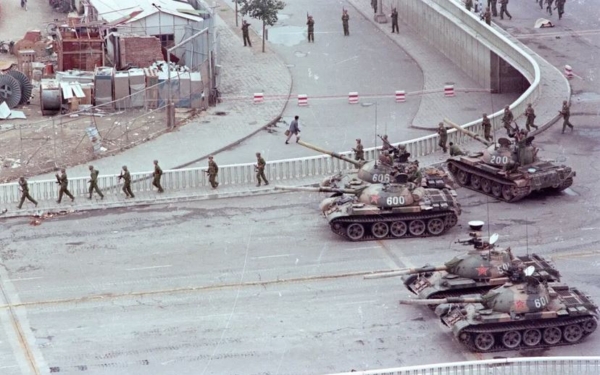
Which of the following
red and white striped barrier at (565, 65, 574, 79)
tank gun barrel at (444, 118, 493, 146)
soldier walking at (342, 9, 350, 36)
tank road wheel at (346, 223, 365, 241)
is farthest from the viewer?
soldier walking at (342, 9, 350, 36)

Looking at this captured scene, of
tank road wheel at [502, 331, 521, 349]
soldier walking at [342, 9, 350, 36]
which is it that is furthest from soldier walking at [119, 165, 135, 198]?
soldier walking at [342, 9, 350, 36]

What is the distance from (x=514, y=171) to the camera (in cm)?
4319

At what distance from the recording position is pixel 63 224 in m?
43.0

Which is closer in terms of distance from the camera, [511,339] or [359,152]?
[511,339]

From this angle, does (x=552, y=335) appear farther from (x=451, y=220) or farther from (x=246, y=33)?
(x=246, y=33)

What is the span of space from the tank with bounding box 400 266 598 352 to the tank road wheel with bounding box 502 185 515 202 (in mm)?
10108

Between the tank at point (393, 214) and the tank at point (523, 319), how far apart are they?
739 centimetres

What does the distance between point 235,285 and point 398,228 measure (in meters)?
5.79

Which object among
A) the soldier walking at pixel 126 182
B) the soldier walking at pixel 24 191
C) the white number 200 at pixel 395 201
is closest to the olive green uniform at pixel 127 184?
the soldier walking at pixel 126 182

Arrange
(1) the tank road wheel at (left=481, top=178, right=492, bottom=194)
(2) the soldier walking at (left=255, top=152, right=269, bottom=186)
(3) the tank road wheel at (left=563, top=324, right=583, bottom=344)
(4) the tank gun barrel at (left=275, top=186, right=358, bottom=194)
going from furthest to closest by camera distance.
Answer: (2) the soldier walking at (left=255, top=152, right=269, bottom=186) → (1) the tank road wheel at (left=481, top=178, right=492, bottom=194) → (4) the tank gun barrel at (left=275, top=186, right=358, bottom=194) → (3) the tank road wheel at (left=563, top=324, right=583, bottom=344)

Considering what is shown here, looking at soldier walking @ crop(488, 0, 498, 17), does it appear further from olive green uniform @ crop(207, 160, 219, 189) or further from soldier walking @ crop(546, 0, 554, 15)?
olive green uniform @ crop(207, 160, 219, 189)

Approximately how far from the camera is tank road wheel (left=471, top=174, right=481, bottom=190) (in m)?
44.8

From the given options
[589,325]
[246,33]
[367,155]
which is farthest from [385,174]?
[246,33]

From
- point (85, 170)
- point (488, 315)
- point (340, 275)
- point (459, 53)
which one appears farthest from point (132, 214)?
point (459, 53)
